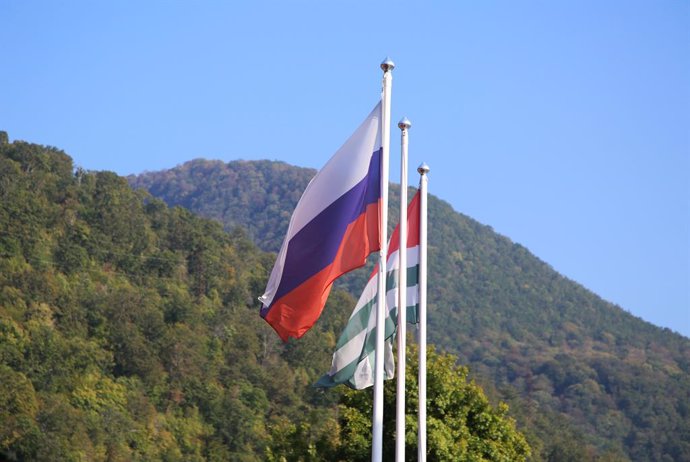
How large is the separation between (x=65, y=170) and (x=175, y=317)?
20.5 m

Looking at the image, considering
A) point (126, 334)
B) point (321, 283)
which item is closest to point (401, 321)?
point (321, 283)

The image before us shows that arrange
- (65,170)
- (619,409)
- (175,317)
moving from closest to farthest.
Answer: (175,317)
(65,170)
(619,409)

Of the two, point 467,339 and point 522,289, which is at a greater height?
point 522,289

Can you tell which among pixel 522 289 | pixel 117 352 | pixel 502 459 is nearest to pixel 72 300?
pixel 117 352

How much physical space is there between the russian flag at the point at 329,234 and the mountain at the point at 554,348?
6977 centimetres

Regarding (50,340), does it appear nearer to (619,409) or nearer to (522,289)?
(619,409)

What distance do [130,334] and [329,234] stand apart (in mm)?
68398

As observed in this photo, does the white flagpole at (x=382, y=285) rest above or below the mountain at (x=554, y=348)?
below

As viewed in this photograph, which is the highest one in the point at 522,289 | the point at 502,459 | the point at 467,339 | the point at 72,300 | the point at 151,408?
the point at 522,289

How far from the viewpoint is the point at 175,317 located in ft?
289

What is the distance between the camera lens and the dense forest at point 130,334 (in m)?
67.6

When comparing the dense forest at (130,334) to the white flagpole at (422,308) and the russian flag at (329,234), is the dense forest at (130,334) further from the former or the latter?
the russian flag at (329,234)

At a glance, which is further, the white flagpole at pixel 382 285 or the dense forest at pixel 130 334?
the dense forest at pixel 130 334

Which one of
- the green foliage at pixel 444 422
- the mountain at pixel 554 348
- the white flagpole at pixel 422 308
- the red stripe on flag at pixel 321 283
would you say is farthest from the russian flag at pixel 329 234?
the mountain at pixel 554 348
